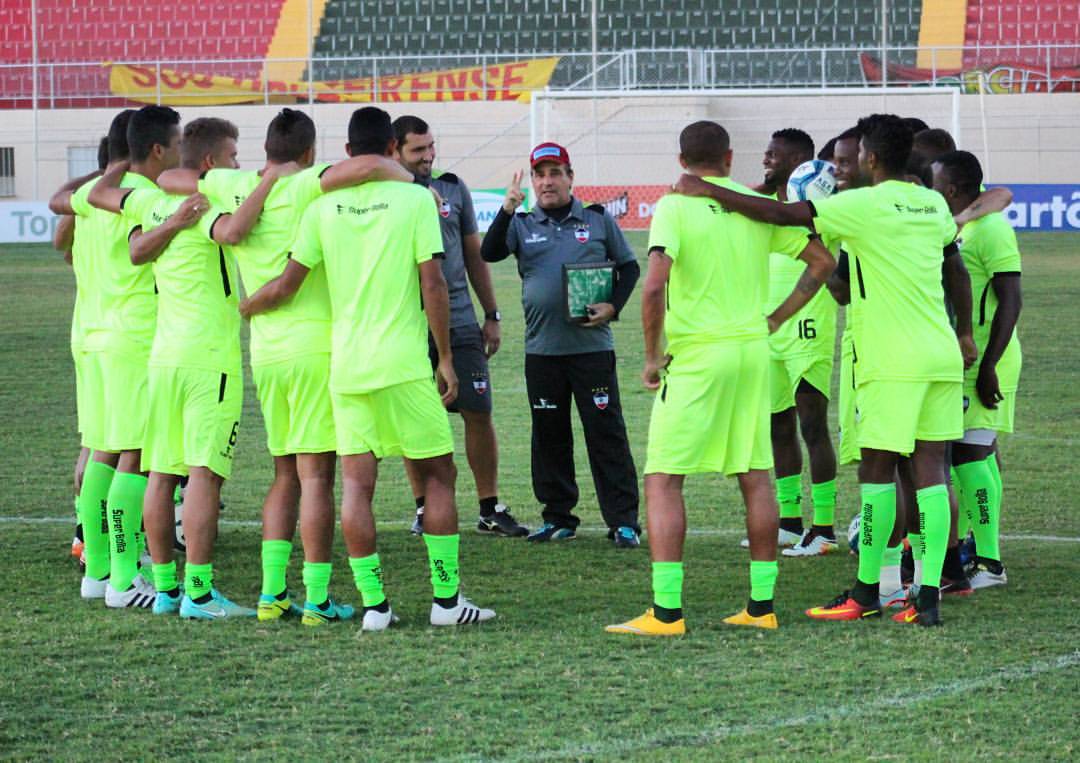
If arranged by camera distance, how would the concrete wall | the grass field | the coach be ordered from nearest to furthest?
the grass field
the coach
the concrete wall

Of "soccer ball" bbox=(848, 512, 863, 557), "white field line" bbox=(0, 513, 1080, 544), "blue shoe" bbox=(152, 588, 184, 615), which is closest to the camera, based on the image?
"blue shoe" bbox=(152, 588, 184, 615)

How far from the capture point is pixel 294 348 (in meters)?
6.05

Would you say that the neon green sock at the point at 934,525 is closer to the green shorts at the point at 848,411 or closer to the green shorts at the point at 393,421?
the green shorts at the point at 848,411

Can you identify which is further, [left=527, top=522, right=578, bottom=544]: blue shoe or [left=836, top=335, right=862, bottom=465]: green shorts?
[left=527, top=522, right=578, bottom=544]: blue shoe

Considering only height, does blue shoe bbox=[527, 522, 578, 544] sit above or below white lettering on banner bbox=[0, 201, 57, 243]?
below

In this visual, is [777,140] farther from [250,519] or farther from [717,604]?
[250,519]

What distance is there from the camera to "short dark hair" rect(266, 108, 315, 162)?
239 inches

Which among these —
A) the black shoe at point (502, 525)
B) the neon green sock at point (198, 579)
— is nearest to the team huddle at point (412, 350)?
the neon green sock at point (198, 579)

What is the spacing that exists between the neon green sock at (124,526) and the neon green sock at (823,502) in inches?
129

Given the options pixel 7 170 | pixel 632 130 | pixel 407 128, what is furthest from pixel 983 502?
pixel 7 170

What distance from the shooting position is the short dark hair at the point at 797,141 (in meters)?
7.84

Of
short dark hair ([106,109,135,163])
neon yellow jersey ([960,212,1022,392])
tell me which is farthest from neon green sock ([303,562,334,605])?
neon yellow jersey ([960,212,1022,392])

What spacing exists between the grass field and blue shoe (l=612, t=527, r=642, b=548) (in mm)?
84

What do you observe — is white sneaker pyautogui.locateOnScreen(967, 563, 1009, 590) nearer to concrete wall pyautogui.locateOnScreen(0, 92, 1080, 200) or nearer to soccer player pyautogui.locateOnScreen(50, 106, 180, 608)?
soccer player pyautogui.locateOnScreen(50, 106, 180, 608)
